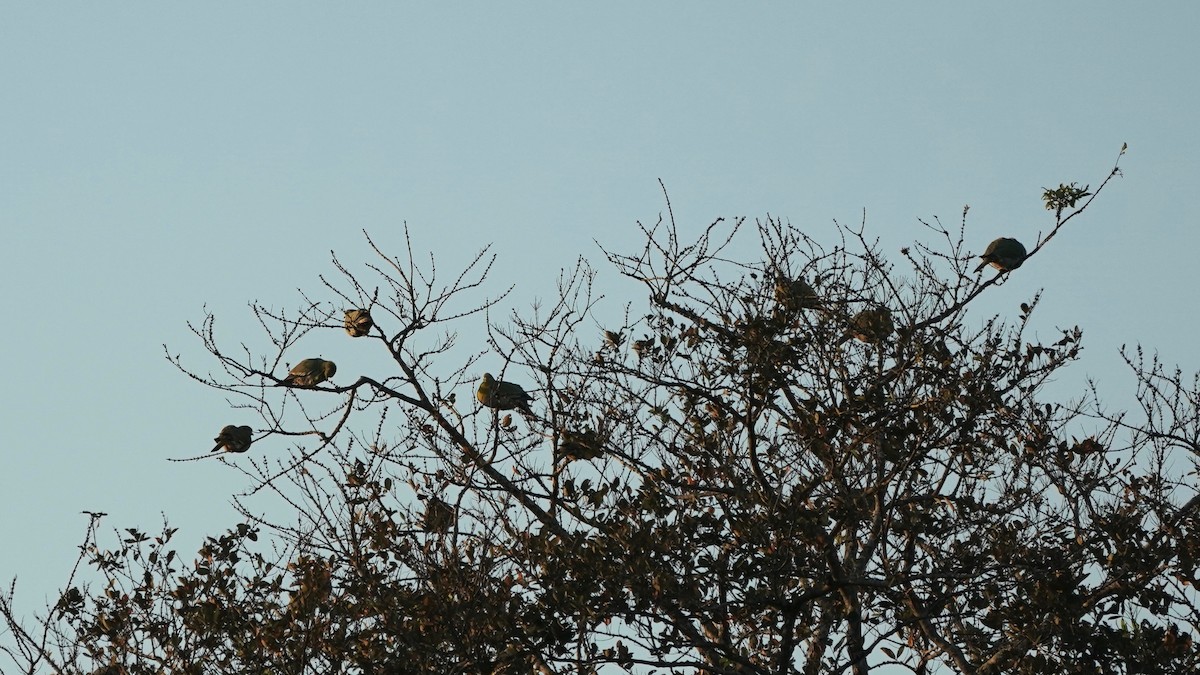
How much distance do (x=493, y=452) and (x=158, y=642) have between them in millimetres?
1861

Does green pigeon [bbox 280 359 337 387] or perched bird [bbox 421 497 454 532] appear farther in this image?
green pigeon [bbox 280 359 337 387]

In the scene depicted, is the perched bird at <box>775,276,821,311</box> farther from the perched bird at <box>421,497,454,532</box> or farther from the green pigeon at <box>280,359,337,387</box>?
the green pigeon at <box>280,359,337,387</box>

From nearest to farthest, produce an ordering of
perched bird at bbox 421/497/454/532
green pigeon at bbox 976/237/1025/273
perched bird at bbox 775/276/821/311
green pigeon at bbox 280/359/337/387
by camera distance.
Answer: perched bird at bbox 421/497/454/532 < perched bird at bbox 775/276/821/311 < green pigeon at bbox 280/359/337/387 < green pigeon at bbox 976/237/1025/273

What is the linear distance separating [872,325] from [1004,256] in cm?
105

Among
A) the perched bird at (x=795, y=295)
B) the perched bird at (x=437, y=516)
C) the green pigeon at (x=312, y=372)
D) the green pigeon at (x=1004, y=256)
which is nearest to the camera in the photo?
the perched bird at (x=437, y=516)

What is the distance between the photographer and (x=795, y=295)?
7.71m

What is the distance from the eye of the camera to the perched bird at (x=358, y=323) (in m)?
8.18

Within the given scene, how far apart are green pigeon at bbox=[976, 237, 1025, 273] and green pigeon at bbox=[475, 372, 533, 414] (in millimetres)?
2522

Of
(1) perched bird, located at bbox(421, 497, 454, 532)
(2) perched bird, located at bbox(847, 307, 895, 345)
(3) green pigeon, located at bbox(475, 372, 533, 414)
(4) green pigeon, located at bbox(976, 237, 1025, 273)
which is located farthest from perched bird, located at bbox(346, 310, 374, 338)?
(4) green pigeon, located at bbox(976, 237, 1025, 273)

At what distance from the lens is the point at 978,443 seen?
25.1 feet

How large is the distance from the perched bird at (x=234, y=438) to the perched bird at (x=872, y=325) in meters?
3.23

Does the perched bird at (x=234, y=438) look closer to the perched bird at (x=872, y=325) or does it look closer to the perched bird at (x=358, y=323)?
the perched bird at (x=358, y=323)

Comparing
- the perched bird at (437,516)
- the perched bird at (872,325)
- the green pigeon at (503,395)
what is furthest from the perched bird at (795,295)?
the perched bird at (437,516)

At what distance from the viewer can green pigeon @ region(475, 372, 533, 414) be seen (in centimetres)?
812
